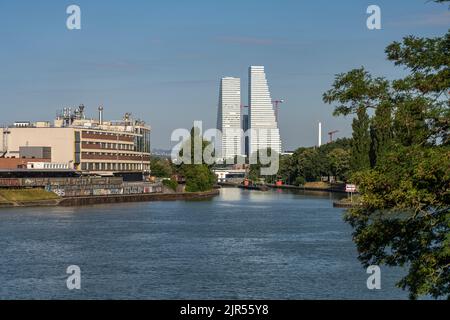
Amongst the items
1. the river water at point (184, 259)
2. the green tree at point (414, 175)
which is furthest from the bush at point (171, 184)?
the green tree at point (414, 175)

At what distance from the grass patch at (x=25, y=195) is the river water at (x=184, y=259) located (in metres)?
21.5

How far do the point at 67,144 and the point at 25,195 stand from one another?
25.0 m

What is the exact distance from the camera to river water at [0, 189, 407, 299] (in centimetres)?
3258

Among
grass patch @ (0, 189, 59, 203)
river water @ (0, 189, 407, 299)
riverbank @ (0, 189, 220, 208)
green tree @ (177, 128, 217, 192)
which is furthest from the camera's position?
green tree @ (177, 128, 217, 192)

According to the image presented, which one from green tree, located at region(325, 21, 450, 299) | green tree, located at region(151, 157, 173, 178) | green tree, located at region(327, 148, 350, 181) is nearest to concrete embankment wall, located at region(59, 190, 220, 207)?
green tree, located at region(327, 148, 350, 181)

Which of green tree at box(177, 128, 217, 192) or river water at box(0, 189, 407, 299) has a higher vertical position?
green tree at box(177, 128, 217, 192)

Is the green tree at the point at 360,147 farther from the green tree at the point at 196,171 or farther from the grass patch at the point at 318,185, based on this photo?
the grass patch at the point at 318,185

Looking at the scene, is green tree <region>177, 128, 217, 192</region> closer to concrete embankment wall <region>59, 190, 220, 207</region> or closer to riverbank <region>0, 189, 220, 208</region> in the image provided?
concrete embankment wall <region>59, 190, 220, 207</region>

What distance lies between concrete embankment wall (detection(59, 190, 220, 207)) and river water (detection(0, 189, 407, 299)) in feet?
80.5

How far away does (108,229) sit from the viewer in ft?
204

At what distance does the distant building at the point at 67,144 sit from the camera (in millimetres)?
120562

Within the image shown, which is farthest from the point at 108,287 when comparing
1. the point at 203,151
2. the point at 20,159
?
the point at 203,151

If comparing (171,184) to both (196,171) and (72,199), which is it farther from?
(72,199)
